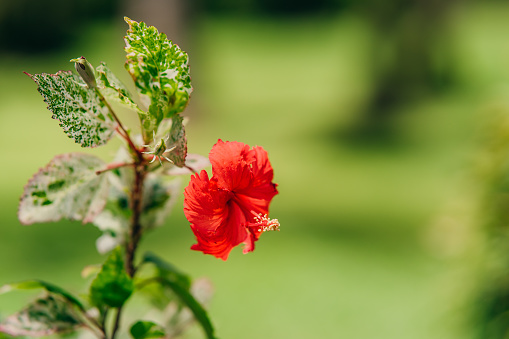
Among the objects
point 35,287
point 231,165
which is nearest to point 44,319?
point 35,287

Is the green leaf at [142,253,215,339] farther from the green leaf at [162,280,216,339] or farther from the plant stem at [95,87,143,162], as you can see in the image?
the plant stem at [95,87,143,162]

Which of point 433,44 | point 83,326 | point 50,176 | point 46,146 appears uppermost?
point 50,176

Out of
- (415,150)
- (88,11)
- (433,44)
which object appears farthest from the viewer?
(88,11)

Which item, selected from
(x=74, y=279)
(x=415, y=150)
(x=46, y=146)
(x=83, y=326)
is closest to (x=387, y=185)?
(x=415, y=150)

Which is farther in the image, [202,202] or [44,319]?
[44,319]

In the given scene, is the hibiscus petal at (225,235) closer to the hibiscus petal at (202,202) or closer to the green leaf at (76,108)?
the hibiscus petal at (202,202)

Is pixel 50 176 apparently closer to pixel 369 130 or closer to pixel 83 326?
pixel 83 326

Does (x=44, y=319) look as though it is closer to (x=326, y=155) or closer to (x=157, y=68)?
(x=157, y=68)

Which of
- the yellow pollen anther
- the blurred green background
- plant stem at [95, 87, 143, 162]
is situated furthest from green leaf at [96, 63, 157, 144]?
the blurred green background
